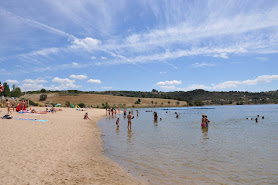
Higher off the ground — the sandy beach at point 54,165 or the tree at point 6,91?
the tree at point 6,91

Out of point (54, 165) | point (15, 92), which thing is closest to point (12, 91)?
point (15, 92)

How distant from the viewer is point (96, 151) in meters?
11.7

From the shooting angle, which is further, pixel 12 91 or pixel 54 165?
pixel 12 91

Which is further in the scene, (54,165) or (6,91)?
(6,91)

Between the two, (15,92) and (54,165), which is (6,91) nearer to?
(15,92)

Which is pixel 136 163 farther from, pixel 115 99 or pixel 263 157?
pixel 115 99

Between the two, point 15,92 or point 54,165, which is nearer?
point 54,165

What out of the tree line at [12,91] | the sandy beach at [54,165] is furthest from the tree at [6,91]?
the sandy beach at [54,165]

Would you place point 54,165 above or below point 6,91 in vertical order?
below

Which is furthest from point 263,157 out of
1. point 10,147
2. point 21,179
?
point 10,147

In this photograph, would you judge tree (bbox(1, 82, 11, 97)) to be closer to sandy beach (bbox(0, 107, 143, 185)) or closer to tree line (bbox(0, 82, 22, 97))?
tree line (bbox(0, 82, 22, 97))

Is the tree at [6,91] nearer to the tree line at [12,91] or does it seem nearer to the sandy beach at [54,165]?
the tree line at [12,91]

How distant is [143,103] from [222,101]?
59164 millimetres

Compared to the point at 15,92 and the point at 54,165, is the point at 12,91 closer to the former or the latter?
the point at 15,92
